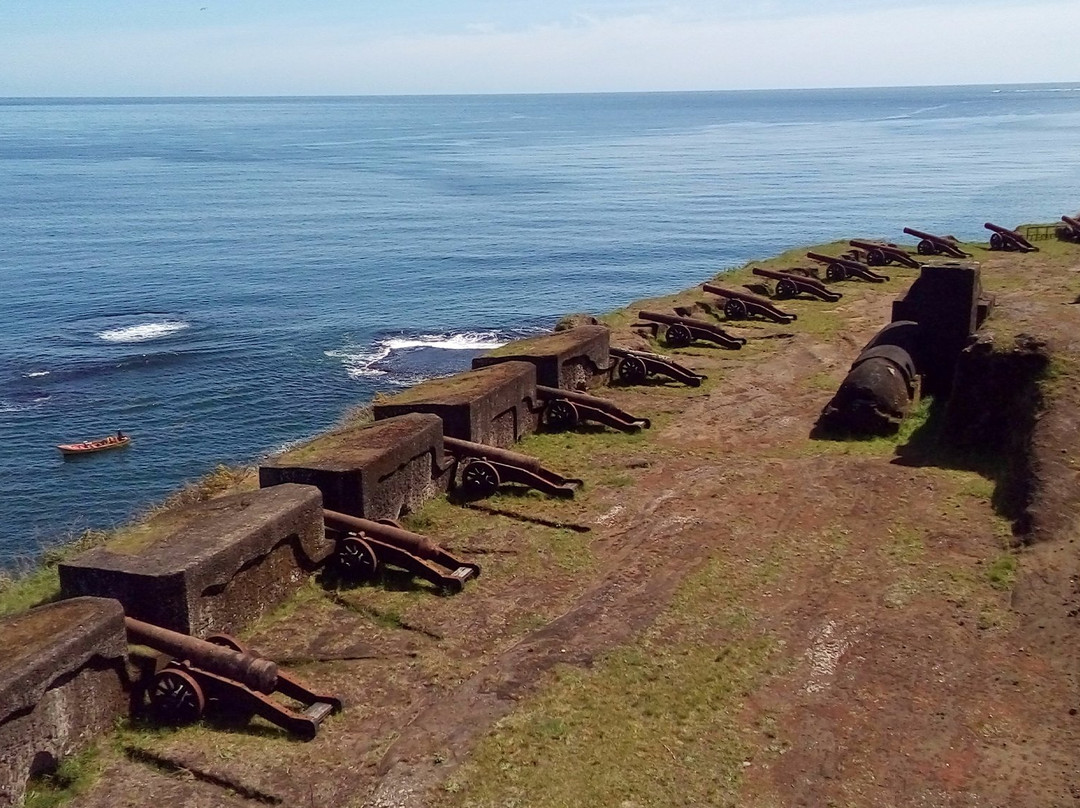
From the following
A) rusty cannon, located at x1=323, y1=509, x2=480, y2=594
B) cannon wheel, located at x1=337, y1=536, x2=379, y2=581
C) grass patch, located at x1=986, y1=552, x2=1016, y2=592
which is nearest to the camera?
A: grass patch, located at x1=986, y1=552, x2=1016, y2=592

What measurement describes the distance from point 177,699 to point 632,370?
12.2 metres

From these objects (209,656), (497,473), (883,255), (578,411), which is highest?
(209,656)

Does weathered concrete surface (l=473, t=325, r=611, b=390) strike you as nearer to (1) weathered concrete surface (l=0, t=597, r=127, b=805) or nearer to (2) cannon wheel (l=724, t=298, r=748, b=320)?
(2) cannon wheel (l=724, t=298, r=748, b=320)

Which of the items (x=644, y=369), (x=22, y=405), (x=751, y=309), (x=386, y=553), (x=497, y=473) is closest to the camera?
(x=386, y=553)

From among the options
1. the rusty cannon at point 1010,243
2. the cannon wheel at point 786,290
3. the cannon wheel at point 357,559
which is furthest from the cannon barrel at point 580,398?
the rusty cannon at point 1010,243

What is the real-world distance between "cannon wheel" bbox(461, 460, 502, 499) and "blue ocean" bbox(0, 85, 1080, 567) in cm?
906

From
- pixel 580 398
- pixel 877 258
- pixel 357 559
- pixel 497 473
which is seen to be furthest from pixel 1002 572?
pixel 877 258

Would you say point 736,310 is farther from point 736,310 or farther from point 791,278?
point 791,278

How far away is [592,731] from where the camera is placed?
Answer: 7.88 meters

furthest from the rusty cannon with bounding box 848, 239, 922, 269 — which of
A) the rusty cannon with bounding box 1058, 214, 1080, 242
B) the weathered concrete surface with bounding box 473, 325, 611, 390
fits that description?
the weathered concrete surface with bounding box 473, 325, 611, 390

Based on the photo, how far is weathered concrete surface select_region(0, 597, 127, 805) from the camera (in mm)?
7168

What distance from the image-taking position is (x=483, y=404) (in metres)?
14.4

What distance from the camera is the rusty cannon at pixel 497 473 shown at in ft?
43.4

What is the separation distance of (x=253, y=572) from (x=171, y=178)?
8847cm
